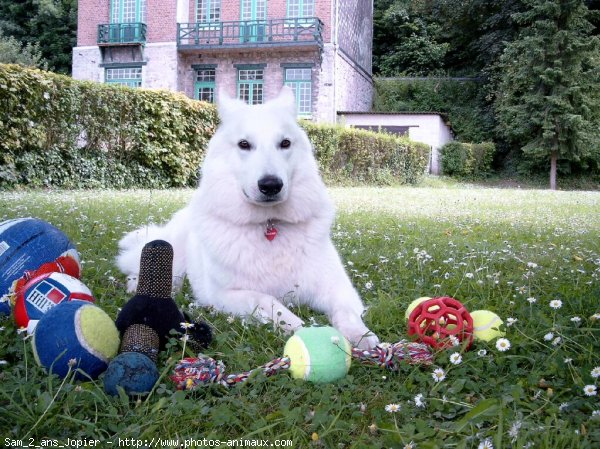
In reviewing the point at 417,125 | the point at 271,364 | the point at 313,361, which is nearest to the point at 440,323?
the point at 313,361

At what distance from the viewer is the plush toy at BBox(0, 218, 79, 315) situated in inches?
109

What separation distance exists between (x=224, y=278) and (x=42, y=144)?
32.1ft

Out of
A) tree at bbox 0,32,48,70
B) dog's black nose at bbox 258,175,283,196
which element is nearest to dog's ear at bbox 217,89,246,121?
dog's black nose at bbox 258,175,283,196

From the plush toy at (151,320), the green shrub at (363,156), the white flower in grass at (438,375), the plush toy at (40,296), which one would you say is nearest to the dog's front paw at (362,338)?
the white flower in grass at (438,375)

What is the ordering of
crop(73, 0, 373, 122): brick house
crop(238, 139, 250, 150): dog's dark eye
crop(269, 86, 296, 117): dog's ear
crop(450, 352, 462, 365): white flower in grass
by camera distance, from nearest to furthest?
crop(450, 352, 462, 365): white flower in grass, crop(238, 139, 250, 150): dog's dark eye, crop(269, 86, 296, 117): dog's ear, crop(73, 0, 373, 122): brick house

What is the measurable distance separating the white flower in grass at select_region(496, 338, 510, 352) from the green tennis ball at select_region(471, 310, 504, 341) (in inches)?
5.6

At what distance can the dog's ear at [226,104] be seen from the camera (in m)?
3.52

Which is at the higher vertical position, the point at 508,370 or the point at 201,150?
the point at 201,150

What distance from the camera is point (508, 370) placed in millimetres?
2170

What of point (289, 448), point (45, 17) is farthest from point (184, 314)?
point (45, 17)

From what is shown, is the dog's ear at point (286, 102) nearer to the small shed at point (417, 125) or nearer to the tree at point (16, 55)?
the small shed at point (417, 125)

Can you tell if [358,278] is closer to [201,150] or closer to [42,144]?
[42,144]

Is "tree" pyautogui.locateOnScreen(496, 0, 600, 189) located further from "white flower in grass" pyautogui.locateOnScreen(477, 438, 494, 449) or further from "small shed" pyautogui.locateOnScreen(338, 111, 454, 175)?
"white flower in grass" pyautogui.locateOnScreen(477, 438, 494, 449)

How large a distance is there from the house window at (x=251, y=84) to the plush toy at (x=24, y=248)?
25.8 metres
